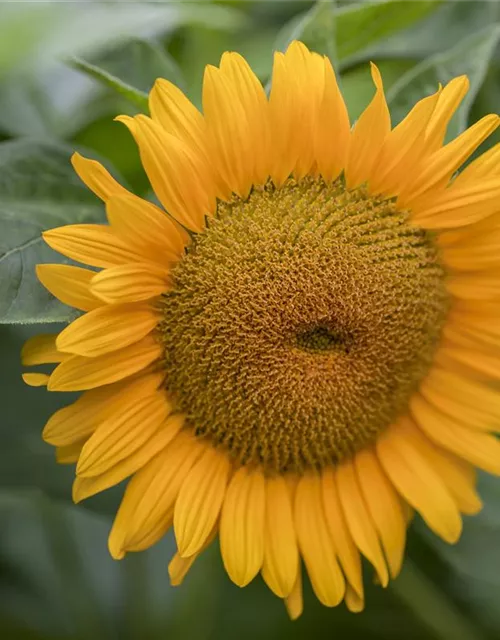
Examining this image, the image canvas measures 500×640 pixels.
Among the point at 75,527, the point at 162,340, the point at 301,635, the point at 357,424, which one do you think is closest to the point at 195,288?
the point at 162,340

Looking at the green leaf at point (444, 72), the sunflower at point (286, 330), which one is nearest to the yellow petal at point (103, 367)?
the sunflower at point (286, 330)

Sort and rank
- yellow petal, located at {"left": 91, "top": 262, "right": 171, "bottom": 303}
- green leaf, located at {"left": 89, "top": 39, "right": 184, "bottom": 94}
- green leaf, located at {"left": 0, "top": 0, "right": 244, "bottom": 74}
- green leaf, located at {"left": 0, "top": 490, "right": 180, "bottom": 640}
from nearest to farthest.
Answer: green leaf, located at {"left": 0, "top": 0, "right": 244, "bottom": 74} < yellow petal, located at {"left": 91, "top": 262, "right": 171, "bottom": 303} < green leaf, located at {"left": 89, "top": 39, "right": 184, "bottom": 94} < green leaf, located at {"left": 0, "top": 490, "right": 180, "bottom": 640}

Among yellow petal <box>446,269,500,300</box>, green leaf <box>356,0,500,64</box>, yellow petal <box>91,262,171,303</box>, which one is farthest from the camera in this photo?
green leaf <box>356,0,500,64</box>

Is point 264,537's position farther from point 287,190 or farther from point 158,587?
point 158,587

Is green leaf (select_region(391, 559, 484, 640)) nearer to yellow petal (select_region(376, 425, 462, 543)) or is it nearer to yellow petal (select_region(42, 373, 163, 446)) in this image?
yellow petal (select_region(376, 425, 462, 543))

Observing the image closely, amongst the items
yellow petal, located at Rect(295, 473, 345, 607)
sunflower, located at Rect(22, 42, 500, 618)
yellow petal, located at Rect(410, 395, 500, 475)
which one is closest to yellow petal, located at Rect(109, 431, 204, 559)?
sunflower, located at Rect(22, 42, 500, 618)

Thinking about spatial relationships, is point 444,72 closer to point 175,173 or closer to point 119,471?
point 175,173

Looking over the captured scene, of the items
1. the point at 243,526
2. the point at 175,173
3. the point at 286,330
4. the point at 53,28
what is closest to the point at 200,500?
the point at 243,526
